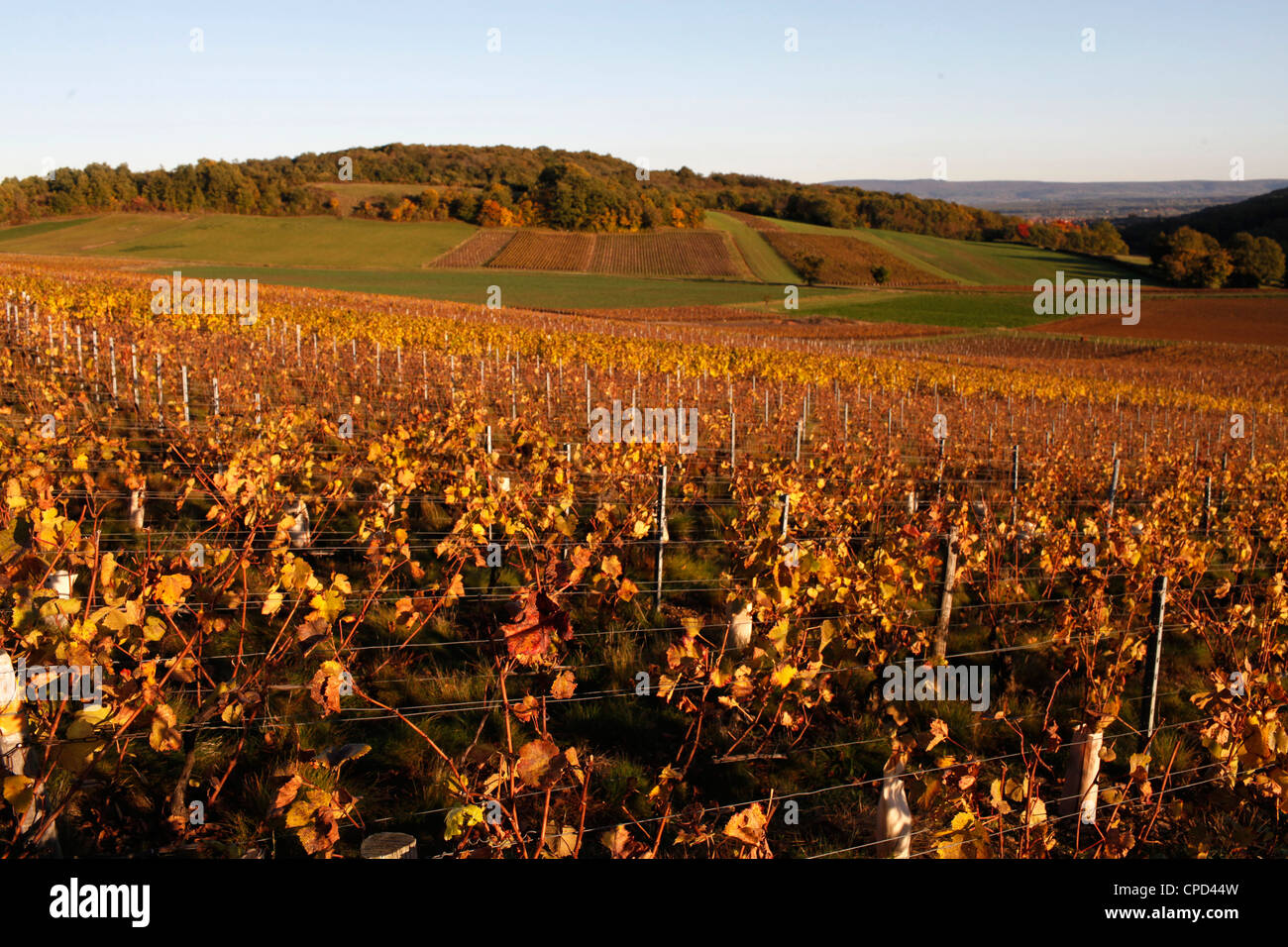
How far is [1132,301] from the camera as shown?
60.3 meters

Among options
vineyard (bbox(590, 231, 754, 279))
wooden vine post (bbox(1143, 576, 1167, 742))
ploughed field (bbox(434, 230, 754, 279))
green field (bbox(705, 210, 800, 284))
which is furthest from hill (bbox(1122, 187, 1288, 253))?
wooden vine post (bbox(1143, 576, 1167, 742))

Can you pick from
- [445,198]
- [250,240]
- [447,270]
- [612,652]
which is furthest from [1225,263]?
[250,240]

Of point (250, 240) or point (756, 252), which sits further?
point (756, 252)

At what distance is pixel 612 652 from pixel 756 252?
77321 mm

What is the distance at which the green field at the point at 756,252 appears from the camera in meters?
71.8

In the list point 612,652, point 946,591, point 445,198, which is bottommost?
point 612,652

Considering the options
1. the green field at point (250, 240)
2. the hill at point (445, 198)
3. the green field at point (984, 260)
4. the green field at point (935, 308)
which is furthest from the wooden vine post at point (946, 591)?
the hill at point (445, 198)

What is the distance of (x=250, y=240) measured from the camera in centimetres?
7238

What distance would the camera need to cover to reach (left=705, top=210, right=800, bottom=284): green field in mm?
71750

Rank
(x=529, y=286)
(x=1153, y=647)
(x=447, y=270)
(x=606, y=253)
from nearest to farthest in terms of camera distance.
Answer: (x=1153, y=647) < (x=529, y=286) < (x=447, y=270) < (x=606, y=253)

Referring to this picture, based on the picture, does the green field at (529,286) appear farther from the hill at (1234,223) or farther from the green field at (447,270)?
the hill at (1234,223)

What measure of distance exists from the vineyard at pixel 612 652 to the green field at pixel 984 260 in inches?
2858

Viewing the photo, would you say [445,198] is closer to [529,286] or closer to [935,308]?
[529,286]
